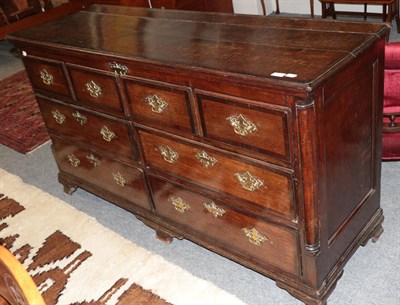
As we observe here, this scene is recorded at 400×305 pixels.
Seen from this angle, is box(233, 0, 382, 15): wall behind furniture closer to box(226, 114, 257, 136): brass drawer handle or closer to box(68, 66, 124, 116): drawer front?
box(68, 66, 124, 116): drawer front

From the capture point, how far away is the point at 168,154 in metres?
2.38

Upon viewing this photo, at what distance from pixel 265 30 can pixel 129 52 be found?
0.62 metres

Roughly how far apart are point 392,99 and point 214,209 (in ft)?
3.65

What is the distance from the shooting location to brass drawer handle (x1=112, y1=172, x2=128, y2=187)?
9.22ft

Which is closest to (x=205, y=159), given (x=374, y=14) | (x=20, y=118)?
(x=20, y=118)

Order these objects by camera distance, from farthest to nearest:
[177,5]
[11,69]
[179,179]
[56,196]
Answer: [11,69] < [177,5] < [56,196] < [179,179]

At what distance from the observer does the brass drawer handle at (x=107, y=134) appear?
265 centimetres

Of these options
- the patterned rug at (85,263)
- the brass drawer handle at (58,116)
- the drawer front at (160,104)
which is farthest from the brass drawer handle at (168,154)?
the brass drawer handle at (58,116)

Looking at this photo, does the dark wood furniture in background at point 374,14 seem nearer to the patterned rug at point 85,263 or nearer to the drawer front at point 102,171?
the drawer front at point 102,171

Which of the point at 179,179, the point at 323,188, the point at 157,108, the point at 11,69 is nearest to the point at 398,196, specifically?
the point at 323,188

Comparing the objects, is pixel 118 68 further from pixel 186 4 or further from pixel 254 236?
pixel 186 4

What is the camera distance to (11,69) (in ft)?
20.4

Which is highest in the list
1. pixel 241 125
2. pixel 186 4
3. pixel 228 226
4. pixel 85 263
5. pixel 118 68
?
pixel 118 68

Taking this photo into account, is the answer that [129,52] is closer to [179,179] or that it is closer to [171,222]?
[179,179]
